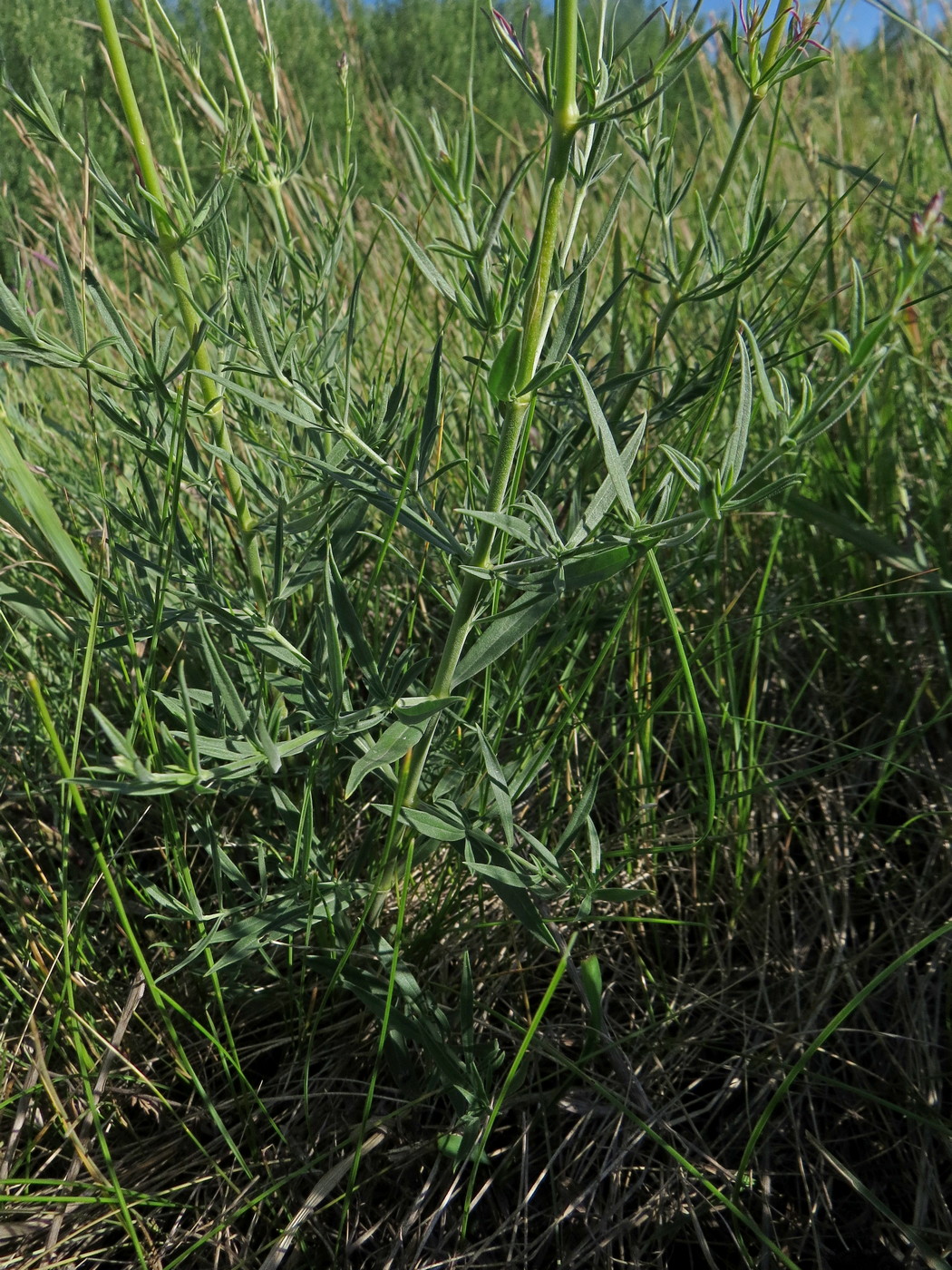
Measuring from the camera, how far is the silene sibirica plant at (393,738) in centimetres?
91

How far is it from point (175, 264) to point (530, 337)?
40 centimetres

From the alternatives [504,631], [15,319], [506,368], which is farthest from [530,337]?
[15,319]

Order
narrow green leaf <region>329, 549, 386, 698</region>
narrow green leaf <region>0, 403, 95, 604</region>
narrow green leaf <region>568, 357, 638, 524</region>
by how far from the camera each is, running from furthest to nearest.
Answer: narrow green leaf <region>0, 403, 95, 604</region> < narrow green leaf <region>329, 549, 386, 698</region> < narrow green leaf <region>568, 357, 638, 524</region>

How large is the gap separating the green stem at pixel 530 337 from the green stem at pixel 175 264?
23 centimetres

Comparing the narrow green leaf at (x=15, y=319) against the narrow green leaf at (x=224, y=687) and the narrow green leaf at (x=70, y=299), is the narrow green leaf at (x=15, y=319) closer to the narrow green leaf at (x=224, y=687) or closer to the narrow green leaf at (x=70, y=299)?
the narrow green leaf at (x=70, y=299)

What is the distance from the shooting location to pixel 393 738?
3.03 ft

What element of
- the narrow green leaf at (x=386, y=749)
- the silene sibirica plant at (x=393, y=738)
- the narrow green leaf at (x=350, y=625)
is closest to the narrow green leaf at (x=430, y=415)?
the silene sibirica plant at (x=393, y=738)

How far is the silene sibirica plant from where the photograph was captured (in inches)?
35.8

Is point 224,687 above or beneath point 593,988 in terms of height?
above

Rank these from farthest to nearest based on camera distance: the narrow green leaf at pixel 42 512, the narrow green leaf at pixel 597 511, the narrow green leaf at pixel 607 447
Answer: the narrow green leaf at pixel 42 512 < the narrow green leaf at pixel 597 511 < the narrow green leaf at pixel 607 447

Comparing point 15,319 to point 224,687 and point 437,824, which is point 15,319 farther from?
point 437,824

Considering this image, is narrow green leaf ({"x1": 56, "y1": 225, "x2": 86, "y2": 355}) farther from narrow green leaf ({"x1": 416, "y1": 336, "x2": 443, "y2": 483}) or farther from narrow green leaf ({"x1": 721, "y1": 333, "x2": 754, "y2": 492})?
narrow green leaf ({"x1": 721, "y1": 333, "x2": 754, "y2": 492})

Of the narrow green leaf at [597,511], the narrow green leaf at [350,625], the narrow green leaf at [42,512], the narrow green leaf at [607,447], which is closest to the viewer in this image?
the narrow green leaf at [607,447]

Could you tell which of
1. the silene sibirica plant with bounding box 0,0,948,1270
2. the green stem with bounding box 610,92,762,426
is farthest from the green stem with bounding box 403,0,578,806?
the green stem with bounding box 610,92,762,426
